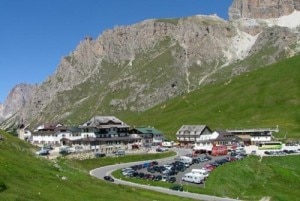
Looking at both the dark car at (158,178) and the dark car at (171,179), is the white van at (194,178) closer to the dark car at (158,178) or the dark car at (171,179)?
the dark car at (171,179)

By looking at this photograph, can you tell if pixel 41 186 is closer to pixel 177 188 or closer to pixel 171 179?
pixel 177 188

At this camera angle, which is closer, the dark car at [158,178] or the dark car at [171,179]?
the dark car at [171,179]

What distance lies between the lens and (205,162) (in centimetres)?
15088

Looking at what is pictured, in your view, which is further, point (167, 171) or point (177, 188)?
point (167, 171)

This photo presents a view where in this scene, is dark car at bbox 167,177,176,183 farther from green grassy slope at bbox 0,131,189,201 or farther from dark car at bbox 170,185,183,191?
green grassy slope at bbox 0,131,189,201

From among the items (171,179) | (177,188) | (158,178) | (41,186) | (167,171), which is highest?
(41,186)

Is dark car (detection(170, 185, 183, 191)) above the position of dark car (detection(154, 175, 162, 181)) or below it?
below

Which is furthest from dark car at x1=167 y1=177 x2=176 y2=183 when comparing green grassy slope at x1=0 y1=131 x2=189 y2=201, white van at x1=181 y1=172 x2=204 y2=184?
green grassy slope at x1=0 y1=131 x2=189 y2=201

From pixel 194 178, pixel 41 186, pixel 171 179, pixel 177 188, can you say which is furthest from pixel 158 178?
pixel 41 186

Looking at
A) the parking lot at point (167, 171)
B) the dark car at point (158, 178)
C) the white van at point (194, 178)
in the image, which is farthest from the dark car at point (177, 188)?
the dark car at point (158, 178)

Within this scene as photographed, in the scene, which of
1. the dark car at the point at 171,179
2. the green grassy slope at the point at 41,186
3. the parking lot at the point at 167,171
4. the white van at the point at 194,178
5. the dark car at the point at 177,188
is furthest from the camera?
the parking lot at the point at 167,171

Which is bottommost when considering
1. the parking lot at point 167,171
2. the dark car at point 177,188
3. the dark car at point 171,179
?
the dark car at point 177,188

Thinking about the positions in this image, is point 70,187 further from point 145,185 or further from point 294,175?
point 294,175

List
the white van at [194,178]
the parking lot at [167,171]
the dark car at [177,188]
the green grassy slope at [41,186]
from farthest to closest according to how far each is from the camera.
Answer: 1. the parking lot at [167,171]
2. the white van at [194,178]
3. the dark car at [177,188]
4. the green grassy slope at [41,186]
